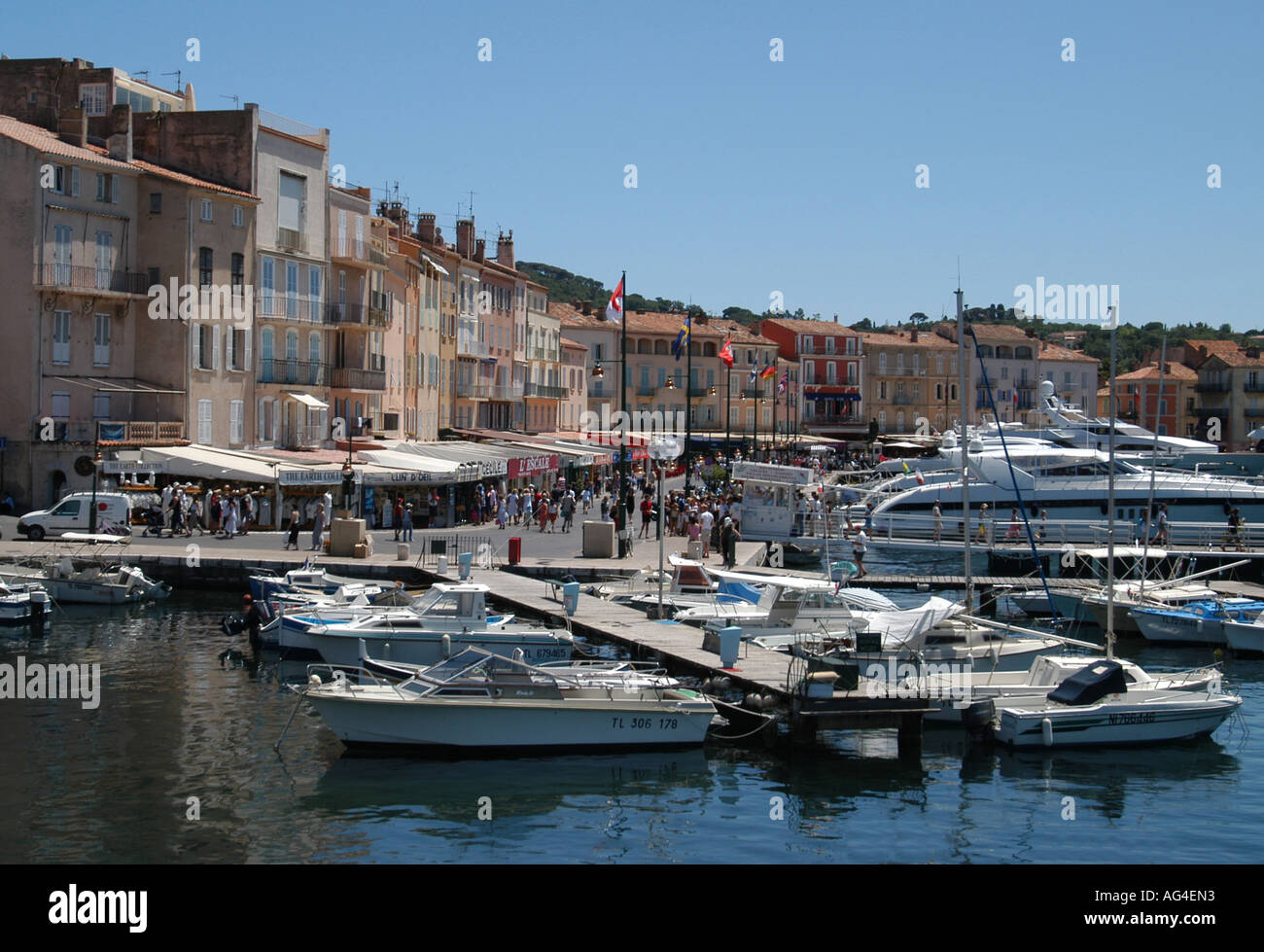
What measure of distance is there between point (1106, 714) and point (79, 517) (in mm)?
30591

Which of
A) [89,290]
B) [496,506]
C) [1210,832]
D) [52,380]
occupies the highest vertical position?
[89,290]

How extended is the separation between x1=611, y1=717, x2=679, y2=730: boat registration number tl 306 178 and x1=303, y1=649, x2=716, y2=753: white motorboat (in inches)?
0.6

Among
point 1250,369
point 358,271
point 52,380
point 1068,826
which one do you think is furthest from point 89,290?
point 1250,369

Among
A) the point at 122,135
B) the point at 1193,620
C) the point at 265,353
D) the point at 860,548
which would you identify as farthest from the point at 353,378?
the point at 1193,620

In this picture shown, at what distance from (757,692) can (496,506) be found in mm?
31363

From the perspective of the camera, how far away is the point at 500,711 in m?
22.6

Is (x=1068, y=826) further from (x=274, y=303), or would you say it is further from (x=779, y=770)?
(x=274, y=303)

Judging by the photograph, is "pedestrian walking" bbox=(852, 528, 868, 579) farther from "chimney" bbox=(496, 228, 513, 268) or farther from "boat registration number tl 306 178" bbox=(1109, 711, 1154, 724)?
"chimney" bbox=(496, 228, 513, 268)

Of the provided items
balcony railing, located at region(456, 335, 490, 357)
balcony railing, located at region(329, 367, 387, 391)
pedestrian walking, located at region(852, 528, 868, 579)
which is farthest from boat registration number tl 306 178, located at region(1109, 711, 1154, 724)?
balcony railing, located at region(456, 335, 490, 357)

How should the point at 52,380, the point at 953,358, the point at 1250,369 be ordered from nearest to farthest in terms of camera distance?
1. the point at 52,380
2. the point at 1250,369
3. the point at 953,358

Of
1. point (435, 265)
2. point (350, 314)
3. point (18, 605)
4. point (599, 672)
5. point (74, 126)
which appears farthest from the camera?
point (435, 265)

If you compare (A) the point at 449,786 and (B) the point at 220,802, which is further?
(A) the point at 449,786

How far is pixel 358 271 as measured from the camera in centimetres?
6078

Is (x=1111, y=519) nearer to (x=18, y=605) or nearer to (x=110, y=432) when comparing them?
(x=18, y=605)
